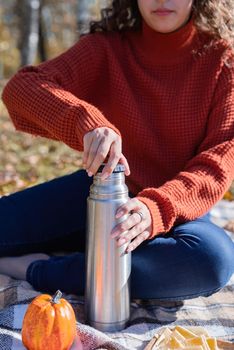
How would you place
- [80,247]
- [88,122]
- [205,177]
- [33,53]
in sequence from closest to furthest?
[88,122]
[205,177]
[80,247]
[33,53]

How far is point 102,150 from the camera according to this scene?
5.31 ft

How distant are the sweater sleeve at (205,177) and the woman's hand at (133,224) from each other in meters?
0.02

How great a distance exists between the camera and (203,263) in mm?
1815

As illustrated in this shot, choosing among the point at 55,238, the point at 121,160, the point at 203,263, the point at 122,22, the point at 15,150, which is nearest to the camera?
the point at 121,160

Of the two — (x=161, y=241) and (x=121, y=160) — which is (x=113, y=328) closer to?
(x=161, y=241)

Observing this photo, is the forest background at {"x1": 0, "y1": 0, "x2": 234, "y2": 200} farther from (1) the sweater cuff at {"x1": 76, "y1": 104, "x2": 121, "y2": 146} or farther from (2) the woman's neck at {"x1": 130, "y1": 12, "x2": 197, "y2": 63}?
(1) the sweater cuff at {"x1": 76, "y1": 104, "x2": 121, "y2": 146}

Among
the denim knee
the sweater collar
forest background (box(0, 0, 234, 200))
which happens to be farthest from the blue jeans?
forest background (box(0, 0, 234, 200))

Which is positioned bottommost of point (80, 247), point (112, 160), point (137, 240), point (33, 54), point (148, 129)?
point (33, 54)

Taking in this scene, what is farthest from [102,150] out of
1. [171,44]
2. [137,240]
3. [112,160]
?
[171,44]

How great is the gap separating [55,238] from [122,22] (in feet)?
2.71

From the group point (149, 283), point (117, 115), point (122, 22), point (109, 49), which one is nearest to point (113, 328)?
point (149, 283)

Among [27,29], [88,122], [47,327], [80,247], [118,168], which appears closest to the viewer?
[47,327]

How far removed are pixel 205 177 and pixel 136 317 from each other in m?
0.45

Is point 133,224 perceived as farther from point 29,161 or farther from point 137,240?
point 29,161
